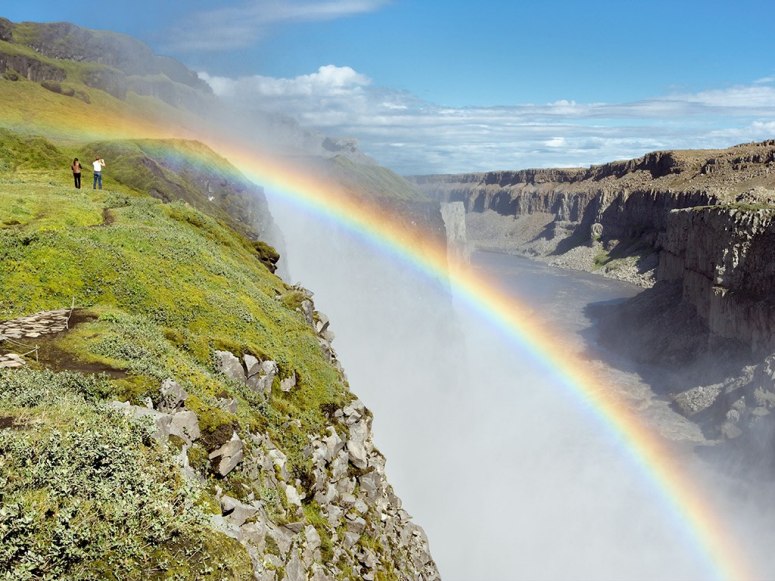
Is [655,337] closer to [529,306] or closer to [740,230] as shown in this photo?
[740,230]

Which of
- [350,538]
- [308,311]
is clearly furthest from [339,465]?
[308,311]

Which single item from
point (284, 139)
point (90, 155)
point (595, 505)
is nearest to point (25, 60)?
point (90, 155)

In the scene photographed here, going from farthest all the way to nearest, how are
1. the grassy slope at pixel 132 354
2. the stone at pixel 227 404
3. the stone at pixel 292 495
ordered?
the stone at pixel 292 495
the stone at pixel 227 404
the grassy slope at pixel 132 354

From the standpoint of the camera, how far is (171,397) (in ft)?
44.3

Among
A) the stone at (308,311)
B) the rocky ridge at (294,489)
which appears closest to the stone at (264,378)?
the rocky ridge at (294,489)

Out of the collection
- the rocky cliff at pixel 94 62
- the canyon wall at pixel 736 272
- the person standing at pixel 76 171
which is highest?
the rocky cliff at pixel 94 62

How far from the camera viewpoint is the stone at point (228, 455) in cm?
1286

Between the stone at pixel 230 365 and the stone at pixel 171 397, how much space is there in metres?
4.85

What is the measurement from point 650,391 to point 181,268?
93.8 m

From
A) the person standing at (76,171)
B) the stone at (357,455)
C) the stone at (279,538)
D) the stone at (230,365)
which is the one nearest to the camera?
the stone at (279,538)

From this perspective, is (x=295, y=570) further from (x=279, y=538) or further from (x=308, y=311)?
(x=308, y=311)

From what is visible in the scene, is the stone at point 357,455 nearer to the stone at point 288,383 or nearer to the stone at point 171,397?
the stone at point 288,383

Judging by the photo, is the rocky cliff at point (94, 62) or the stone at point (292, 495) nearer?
the stone at point (292, 495)

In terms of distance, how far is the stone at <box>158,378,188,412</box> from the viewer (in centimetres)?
1340
